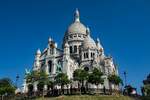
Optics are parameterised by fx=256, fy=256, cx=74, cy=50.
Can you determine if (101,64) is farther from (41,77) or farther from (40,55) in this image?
(41,77)

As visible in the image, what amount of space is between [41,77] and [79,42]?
33486 millimetres

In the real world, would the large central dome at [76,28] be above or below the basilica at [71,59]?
above

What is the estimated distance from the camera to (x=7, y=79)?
244 ft

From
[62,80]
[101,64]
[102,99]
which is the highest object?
[101,64]

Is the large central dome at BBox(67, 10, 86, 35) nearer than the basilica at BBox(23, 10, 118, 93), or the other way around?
the basilica at BBox(23, 10, 118, 93)

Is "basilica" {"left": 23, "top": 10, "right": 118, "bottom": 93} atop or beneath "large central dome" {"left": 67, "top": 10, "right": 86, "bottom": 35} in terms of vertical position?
beneath

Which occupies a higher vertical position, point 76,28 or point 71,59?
point 76,28

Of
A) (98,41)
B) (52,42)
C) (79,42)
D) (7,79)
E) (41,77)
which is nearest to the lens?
(41,77)

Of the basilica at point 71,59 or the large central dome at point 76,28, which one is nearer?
the basilica at point 71,59

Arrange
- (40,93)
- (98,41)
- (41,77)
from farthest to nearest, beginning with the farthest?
(98,41)
(41,77)
(40,93)

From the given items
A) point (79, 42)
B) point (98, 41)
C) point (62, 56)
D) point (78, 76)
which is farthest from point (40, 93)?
point (98, 41)

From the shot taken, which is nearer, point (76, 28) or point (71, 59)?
point (71, 59)

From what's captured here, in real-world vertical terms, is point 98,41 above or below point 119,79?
above

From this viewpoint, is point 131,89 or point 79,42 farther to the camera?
point 79,42
